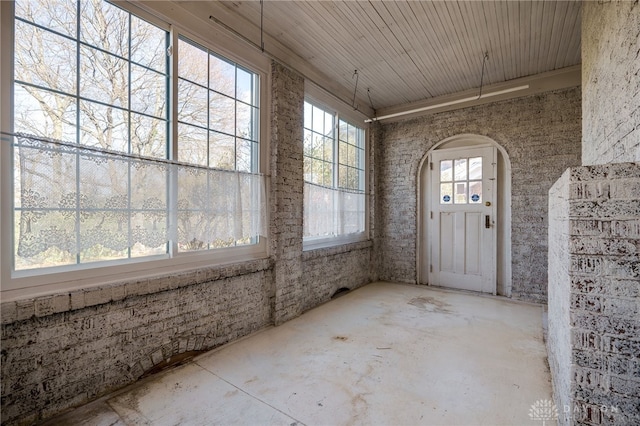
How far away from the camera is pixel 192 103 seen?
272cm

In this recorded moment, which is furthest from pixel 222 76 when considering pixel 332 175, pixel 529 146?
pixel 529 146

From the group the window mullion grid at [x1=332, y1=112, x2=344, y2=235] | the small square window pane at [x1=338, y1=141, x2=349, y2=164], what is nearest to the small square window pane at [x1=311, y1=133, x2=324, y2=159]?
the window mullion grid at [x1=332, y1=112, x2=344, y2=235]

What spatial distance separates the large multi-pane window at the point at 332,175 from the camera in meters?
4.14

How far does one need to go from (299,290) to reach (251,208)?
1317 millimetres

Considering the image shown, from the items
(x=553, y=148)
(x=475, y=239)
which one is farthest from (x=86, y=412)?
(x=553, y=148)

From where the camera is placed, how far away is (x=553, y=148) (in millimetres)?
4285

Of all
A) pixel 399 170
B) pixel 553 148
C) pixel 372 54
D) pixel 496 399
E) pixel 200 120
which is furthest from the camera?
pixel 399 170

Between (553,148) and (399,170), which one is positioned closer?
(553,148)

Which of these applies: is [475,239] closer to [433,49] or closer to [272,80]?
[433,49]

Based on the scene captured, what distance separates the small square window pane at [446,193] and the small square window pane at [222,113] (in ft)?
12.3

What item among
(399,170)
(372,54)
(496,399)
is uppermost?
(372,54)

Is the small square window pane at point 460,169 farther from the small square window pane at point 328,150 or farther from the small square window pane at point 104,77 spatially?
the small square window pane at point 104,77

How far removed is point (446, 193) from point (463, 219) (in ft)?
1.74

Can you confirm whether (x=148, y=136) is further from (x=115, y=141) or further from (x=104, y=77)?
(x=104, y=77)
